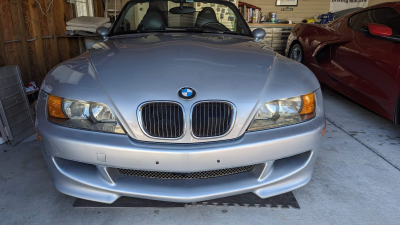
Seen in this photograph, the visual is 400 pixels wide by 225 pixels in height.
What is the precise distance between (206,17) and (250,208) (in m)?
1.91

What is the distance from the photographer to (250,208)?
1.74 meters

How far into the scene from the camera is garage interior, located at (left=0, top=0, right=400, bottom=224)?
1.67 metres

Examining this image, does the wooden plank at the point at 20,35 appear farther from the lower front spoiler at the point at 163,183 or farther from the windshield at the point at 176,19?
the lower front spoiler at the point at 163,183

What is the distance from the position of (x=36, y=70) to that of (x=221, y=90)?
3342 millimetres

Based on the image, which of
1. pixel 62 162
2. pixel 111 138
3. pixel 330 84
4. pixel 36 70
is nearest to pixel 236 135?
pixel 111 138

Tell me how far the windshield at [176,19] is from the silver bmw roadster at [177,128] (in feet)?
3.60

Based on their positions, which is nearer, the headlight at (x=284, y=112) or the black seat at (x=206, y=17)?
the headlight at (x=284, y=112)

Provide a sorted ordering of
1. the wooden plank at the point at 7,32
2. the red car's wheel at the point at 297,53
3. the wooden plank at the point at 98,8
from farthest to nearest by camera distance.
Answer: the wooden plank at the point at 98,8 < the red car's wheel at the point at 297,53 < the wooden plank at the point at 7,32

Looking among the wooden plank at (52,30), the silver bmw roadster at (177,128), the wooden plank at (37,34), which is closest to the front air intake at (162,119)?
the silver bmw roadster at (177,128)

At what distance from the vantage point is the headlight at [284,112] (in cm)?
150

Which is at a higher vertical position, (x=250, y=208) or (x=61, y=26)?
(x=61, y=26)

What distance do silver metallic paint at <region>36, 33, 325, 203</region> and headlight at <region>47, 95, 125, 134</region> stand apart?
0.03 meters

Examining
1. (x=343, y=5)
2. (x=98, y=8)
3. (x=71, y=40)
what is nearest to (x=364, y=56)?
(x=71, y=40)

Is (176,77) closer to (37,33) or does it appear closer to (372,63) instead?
(372,63)
